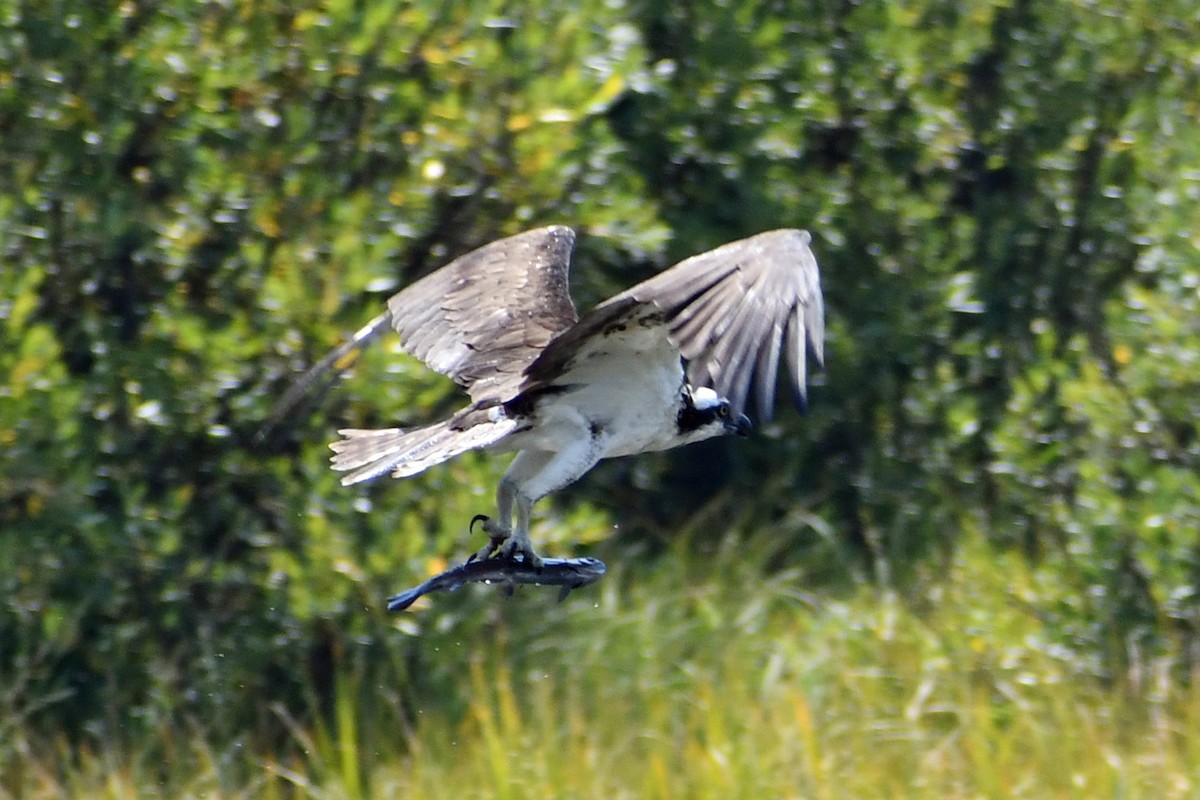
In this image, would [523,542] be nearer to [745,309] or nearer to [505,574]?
[505,574]

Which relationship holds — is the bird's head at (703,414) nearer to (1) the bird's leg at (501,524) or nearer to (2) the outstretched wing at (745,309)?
(2) the outstretched wing at (745,309)

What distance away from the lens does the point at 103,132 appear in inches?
219

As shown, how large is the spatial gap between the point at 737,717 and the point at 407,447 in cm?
192

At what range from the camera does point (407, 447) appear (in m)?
3.95

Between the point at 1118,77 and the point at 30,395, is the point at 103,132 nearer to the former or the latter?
the point at 30,395

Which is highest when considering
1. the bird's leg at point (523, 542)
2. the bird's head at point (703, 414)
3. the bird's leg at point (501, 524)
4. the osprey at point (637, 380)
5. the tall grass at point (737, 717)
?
the osprey at point (637, 380)

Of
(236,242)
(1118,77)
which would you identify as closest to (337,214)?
(236,242)

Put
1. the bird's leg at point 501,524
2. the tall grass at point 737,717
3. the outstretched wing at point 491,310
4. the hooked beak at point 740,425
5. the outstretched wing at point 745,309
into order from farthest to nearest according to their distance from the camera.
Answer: the tall grass at point 737,717, the outstretched wing at point 491,310, the hooked beak at point 740,425, the bird's leg at point 501,524, the outstretched wing at point 745,309

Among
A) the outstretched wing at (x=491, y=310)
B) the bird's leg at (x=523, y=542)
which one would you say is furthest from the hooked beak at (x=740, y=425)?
the bird's leg at (x=523, y=542)

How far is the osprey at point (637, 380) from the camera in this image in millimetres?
3783

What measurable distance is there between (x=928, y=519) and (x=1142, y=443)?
121cm

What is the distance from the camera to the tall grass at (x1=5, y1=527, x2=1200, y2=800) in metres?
5.12

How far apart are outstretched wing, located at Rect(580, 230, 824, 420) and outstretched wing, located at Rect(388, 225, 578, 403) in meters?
0.53

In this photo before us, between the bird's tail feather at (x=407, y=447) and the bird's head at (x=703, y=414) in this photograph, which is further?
the bird's head at (x=703, y=414)
